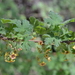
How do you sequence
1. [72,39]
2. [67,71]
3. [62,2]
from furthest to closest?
[62,2]
[67,71]
[72,39]

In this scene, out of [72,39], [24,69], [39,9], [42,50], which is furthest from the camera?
[39,9]

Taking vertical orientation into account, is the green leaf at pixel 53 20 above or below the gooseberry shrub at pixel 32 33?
above

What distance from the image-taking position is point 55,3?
17.0 ft

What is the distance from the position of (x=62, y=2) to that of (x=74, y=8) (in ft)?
1.25

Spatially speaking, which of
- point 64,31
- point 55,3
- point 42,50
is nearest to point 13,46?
point 42,50

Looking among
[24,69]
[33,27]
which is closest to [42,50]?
[33,27]

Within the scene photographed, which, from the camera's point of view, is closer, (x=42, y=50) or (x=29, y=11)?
(x=42, y=50)

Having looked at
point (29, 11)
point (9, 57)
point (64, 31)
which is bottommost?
point (9, 57)

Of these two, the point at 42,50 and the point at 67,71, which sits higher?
the point at 42,50

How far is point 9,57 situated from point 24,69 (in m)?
1.14

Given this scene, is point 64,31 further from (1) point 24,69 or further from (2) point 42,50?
(1) point 24,69

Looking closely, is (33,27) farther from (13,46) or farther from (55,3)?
(55,3)

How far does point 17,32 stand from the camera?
1143mm

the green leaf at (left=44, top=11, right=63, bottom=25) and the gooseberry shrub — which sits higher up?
the green leaf at (left=44, top=11, right=63, bottom=25)
